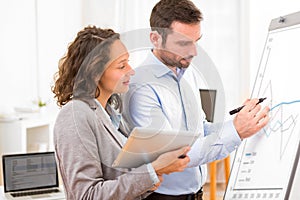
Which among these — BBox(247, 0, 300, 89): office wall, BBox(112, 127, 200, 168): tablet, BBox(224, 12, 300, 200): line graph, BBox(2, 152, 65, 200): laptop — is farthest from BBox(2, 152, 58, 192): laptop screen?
BBox(247, 0, 300, 89): office wall

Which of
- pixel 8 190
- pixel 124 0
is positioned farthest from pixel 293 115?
pixel 124 0

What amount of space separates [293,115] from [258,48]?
2875mm

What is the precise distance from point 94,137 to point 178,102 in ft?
0.72

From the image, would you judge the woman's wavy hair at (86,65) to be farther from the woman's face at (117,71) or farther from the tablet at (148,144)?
the tablet at (148,144)

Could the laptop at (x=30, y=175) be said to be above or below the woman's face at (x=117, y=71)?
below

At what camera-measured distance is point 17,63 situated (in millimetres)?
4230

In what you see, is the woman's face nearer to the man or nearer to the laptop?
the man

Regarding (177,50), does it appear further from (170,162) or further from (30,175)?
(30,175)

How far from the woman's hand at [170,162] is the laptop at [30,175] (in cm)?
75

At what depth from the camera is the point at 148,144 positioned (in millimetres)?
1249

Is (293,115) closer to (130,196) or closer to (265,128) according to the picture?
(265,128)

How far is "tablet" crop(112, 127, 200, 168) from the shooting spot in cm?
122

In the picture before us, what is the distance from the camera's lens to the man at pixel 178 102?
4.24 ft

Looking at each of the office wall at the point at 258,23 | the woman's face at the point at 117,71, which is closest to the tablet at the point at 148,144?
the woman's face at the point at 117,71
